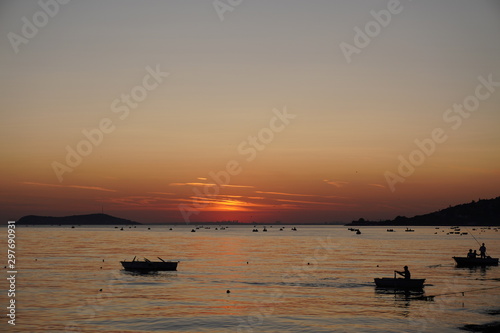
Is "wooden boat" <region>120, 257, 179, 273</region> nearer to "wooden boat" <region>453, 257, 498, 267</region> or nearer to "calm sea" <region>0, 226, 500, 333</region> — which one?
"calm sea" <region>0, 226, 500, 333</region>

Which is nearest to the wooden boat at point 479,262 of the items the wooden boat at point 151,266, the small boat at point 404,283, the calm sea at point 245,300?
the calm sea at point 245,300

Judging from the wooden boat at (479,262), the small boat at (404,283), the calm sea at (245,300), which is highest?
the wooden boat at (479,262)

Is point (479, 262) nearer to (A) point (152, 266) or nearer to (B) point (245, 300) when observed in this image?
(B) point (245, 300)

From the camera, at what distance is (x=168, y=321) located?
45.8m

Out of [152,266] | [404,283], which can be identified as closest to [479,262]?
[404,283]

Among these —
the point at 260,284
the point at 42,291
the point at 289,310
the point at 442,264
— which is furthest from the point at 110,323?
the point at 442,264

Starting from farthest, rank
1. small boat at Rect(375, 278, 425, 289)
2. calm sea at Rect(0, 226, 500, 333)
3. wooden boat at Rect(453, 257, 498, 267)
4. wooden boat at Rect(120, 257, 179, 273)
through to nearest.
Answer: wooden boat at Rect(453, 257, 498, 267)
wooden boat at Rect(120, 257, 179, 273)
small boat at Rect(375, 278, 425, 289)
calm sea at Rect(0, 226, 500, 333)

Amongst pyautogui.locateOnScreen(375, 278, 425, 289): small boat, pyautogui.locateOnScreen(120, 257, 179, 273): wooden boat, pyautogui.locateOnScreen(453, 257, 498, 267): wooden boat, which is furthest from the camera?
pyautogui.locateOnScreen(453, 257, 498, 267): wooden boat

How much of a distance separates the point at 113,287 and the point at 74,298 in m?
9.61

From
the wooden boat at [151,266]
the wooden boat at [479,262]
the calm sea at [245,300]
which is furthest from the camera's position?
the wooden boat at [479,262]

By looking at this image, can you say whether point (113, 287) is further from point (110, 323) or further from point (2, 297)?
point (110, 323)

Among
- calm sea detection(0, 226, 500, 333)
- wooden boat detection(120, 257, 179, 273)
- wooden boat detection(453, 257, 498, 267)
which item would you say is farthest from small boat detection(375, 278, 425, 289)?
wooden boat detection(120, 257, 179, 273)

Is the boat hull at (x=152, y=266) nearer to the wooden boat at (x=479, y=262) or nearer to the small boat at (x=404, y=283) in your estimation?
the small boat at (x=404, y=283)

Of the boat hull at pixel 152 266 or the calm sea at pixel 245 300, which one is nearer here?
the calm sea at pixel 245 300
